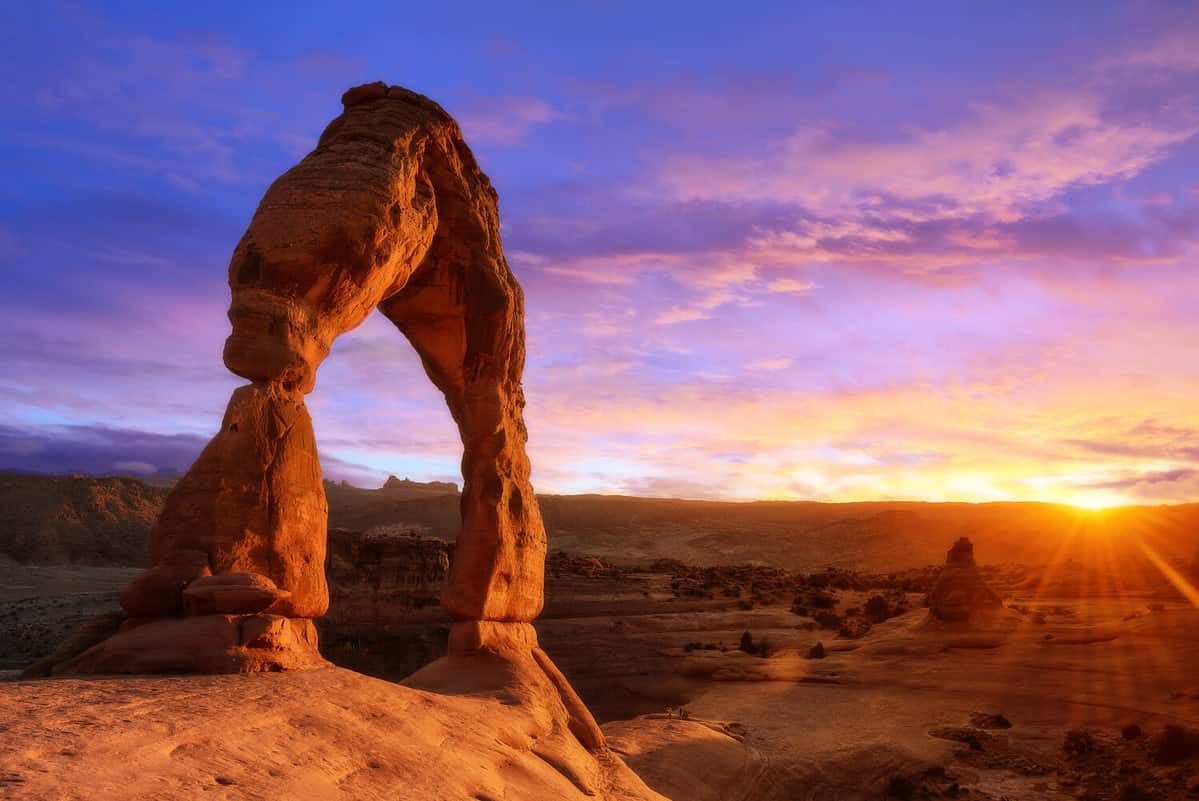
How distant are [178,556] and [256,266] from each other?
224cm

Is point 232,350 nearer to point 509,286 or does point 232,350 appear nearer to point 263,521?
point 263,521

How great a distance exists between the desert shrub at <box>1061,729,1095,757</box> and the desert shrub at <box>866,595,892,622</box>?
10.9 metres

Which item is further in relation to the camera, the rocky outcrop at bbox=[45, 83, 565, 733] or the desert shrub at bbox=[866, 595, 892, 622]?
the desert shrub at bbox=[866, 595, 892, 622]

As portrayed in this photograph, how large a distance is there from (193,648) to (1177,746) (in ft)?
42.3

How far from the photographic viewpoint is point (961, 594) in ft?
65.7

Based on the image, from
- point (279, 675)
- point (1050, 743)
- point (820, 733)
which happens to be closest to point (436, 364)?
point (279, 675)

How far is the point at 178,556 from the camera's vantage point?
5.57 meters

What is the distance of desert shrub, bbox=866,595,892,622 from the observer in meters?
24.0

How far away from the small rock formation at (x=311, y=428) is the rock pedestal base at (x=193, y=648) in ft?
0.04

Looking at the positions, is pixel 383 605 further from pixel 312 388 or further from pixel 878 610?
pixel 312 388

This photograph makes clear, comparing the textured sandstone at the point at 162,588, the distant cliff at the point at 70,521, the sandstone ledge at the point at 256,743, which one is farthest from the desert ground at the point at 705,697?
the distant cliff at the point at 70,521

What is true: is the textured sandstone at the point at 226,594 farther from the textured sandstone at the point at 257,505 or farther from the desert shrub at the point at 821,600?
the desert shrub at the point at 821,600

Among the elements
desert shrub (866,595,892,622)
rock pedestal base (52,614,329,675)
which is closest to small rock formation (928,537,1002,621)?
desert shrub (866,595,892,622)

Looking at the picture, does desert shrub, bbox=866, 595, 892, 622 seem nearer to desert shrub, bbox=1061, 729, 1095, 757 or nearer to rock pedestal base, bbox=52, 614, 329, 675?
desert shrub, bbox=1061, 729, 1095, 757
